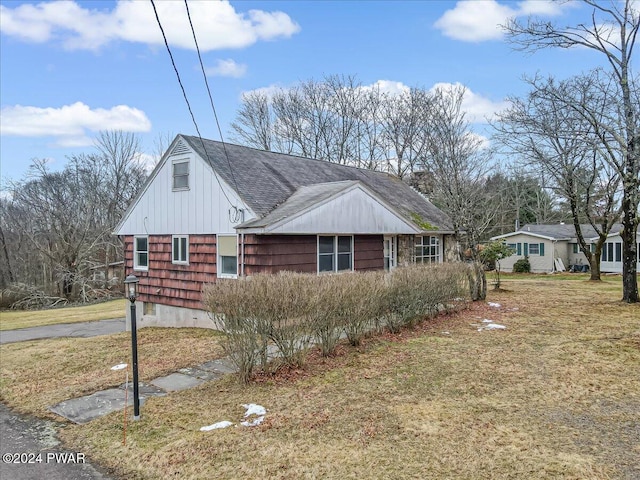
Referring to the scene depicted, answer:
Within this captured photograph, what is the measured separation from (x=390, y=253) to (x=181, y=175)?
24.2 feet

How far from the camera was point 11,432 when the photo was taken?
557cm

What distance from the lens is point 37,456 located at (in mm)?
4793

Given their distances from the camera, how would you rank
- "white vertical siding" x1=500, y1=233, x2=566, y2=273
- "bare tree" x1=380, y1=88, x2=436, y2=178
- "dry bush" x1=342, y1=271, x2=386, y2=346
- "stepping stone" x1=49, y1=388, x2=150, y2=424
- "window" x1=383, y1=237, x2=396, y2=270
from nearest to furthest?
"stepping stone" x1=49, y1=388, x2=150, y2=424, "dry bush" x1=342, y1=271, x2=386, y2=346, "window" x1=383, y1=237, x2=396, y2=270, "white vertical siding" x1=500, y1=233, x2=566, y2=273, "bare tree" x1=380, y1=88, x2=436, y2=178

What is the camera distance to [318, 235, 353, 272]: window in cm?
1202

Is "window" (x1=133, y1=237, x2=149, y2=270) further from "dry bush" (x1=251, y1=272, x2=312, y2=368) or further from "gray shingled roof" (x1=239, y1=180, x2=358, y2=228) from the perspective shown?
"dry bush" (x1=251, y1=272, x2=312, y2=368)

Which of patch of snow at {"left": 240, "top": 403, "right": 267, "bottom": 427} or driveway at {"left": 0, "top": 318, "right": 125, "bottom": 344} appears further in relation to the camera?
driveway at {"left": 0, "top": 318, "right": 125, "bottom": 344}

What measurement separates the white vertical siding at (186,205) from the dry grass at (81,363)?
10.1 ft

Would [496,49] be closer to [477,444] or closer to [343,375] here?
[343,375]

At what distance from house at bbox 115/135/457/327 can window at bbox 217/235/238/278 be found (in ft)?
0.09

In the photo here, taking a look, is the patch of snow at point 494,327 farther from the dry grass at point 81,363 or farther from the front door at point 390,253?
the dry grass at point 81,363

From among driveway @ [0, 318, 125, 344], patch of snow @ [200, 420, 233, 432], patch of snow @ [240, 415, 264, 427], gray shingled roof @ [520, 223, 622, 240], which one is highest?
gray shingled roof @ [520, 223, 622, 240]

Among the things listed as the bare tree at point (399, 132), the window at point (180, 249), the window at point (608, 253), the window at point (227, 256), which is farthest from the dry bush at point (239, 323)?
the window at point (608, 253)

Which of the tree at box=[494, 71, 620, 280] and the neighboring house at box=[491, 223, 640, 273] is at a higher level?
the tree at box=[494, 71, 620, 280]

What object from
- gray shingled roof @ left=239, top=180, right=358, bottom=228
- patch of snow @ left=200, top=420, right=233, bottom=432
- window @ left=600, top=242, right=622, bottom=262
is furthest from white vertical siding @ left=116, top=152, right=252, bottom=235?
window @ left=600, top=242, right=622, bottom=262
